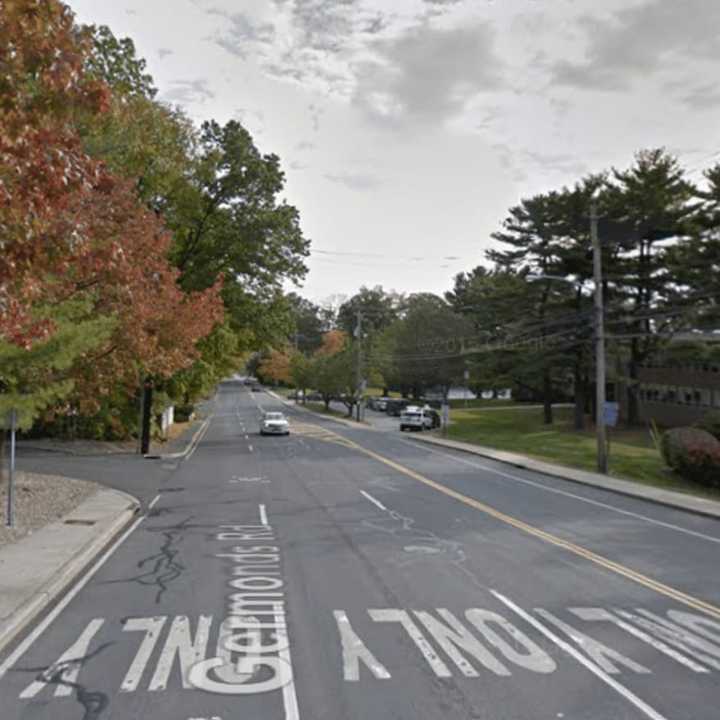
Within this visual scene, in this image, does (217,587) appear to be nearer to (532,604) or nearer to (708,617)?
(532,604)

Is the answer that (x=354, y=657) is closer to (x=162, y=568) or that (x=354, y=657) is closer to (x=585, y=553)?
(x=162, y=568)

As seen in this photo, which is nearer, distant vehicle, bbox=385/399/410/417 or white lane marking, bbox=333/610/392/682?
white lane marking, bbox=333/610/392/682

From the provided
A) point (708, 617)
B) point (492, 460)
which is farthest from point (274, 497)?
point (492, 460)

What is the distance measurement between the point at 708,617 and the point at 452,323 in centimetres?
7999

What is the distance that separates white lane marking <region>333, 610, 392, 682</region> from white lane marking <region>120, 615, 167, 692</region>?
5.88 feet

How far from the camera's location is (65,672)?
6859 millimetres

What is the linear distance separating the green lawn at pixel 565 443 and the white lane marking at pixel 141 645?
20.1 meters

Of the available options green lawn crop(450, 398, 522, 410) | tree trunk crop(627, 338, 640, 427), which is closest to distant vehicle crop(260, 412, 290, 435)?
tree trunk crop(627, 338, 640, 427)

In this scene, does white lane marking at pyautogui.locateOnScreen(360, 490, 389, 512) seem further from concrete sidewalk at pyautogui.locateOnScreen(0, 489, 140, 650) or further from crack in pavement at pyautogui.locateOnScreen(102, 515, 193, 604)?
concrete sidewalk at pyautogui.locateOnScreen(0, 489, 140, 650)

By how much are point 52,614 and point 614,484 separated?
18.3m

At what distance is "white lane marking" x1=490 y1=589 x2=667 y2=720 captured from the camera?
6.11m

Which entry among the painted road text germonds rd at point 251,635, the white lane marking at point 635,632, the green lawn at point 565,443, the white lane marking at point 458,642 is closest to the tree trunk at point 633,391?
the green lawn at point 565,443

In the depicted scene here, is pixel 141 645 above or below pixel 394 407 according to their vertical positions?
below

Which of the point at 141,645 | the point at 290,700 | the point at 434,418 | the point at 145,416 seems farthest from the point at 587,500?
the point at 434,418
